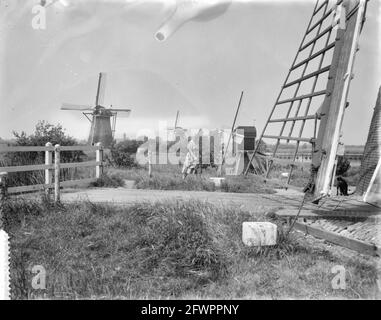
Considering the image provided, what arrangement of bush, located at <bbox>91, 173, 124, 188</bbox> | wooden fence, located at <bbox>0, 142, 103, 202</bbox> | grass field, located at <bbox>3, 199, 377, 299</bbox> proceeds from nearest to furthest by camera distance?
1. grass field, located at <bbox>3, 199, 377, 299</bbox>
2. wooden fence, located at <bbox>0, 142, 103, 202</bbox>
3. bush, located at <bbox>91, 173, 124, 188</bbox>

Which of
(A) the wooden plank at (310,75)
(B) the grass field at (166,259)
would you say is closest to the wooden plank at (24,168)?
(B) the grass field at (166,259)

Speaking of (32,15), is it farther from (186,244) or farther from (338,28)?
(338,28)

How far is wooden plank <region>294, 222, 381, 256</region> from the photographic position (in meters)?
4.26

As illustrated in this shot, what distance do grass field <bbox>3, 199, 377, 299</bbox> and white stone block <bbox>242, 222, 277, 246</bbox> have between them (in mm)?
83

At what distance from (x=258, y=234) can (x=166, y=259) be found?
1.04m

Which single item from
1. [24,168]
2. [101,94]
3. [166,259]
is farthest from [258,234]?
[101,94]

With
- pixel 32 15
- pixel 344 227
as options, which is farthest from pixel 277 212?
pixel 32 15

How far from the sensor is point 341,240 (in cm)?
474

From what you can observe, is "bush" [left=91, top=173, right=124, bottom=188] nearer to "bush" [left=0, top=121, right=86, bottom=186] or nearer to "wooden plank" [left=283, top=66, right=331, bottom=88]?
"bush" [left=0, top=121, right=86, bottom=186]

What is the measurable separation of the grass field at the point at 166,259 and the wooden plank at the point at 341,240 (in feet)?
0.60

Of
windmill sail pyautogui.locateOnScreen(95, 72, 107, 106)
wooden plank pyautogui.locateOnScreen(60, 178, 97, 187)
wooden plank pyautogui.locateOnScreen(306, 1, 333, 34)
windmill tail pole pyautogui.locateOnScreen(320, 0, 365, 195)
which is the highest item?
windmill sail pyautogui.locateOnScreen(95, 72, 107, 106)

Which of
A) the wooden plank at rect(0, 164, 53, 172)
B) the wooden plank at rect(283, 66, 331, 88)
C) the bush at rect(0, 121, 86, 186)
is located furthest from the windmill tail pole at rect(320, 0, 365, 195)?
the bush at rect(0, 121, 86, 186)

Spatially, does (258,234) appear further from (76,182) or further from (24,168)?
(76,182)

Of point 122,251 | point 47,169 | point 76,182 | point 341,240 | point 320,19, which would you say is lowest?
point 122,251
